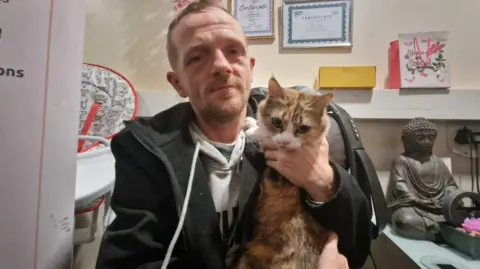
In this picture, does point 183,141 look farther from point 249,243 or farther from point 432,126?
point 432,126

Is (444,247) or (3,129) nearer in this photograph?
(3,129)

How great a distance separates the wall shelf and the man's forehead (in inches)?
35.4

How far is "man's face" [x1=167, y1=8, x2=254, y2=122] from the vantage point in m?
0.81

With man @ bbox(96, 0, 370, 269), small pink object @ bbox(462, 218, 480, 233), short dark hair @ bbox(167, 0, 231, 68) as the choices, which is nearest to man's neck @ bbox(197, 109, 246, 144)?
man @ bbox(96, 0, 370, 269)

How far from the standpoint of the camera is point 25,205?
16.8 inches

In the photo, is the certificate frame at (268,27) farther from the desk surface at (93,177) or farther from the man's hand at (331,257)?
the man's hand at (331,257)

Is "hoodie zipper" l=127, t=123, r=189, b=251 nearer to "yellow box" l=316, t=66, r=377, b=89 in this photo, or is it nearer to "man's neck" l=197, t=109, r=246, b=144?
"man's neck" l=197, t=109, r=246, b=144

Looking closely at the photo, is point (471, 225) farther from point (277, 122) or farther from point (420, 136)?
point (277, 122)

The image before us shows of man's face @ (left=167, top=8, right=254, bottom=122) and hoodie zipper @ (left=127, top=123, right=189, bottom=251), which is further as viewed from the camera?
man's face @ (left=167, top=8, right=254, bottom=122)

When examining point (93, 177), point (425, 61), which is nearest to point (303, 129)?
point (93, 177)

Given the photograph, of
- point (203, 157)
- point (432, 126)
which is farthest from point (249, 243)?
point (432, 126)

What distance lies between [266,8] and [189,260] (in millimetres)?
1431

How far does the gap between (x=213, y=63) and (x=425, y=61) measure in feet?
4.15

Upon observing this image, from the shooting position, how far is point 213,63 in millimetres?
820
